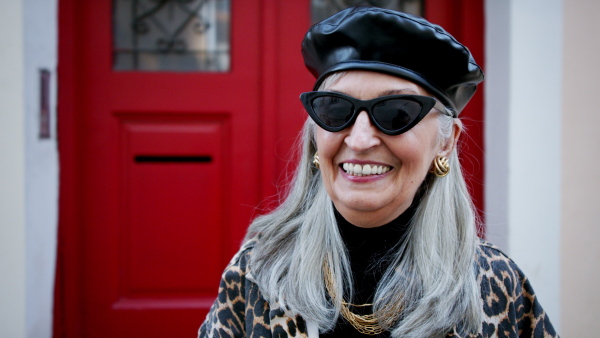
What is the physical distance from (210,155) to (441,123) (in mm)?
1487

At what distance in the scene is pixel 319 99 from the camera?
3.95 ft

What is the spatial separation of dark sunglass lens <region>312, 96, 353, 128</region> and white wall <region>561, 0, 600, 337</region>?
163 cm

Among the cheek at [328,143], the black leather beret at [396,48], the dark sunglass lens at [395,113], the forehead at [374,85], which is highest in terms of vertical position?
the black leather beret at [396,48]

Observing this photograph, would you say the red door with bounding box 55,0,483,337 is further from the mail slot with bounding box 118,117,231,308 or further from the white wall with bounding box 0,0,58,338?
the white wall with bounding box 0,0,58,338

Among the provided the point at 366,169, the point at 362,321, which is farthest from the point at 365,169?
the point at 362,321

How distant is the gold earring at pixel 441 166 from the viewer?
1297mm

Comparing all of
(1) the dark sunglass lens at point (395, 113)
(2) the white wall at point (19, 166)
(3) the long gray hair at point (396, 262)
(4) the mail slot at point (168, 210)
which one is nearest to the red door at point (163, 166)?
(4) the mail slot at point (168, 210)

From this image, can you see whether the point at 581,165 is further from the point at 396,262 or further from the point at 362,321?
the point at 362,321

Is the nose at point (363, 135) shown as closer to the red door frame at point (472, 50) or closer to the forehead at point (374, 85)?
the forehead at point (374, 85)

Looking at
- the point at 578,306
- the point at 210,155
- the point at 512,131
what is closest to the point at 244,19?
the point at 210,155

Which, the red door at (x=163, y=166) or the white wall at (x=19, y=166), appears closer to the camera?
the white wall at (x=19, y=166)

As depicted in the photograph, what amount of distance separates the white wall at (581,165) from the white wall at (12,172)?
2405 millimetres

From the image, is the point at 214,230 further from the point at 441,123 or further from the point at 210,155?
the point at 441,123

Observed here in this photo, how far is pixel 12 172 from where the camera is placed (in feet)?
7.00
